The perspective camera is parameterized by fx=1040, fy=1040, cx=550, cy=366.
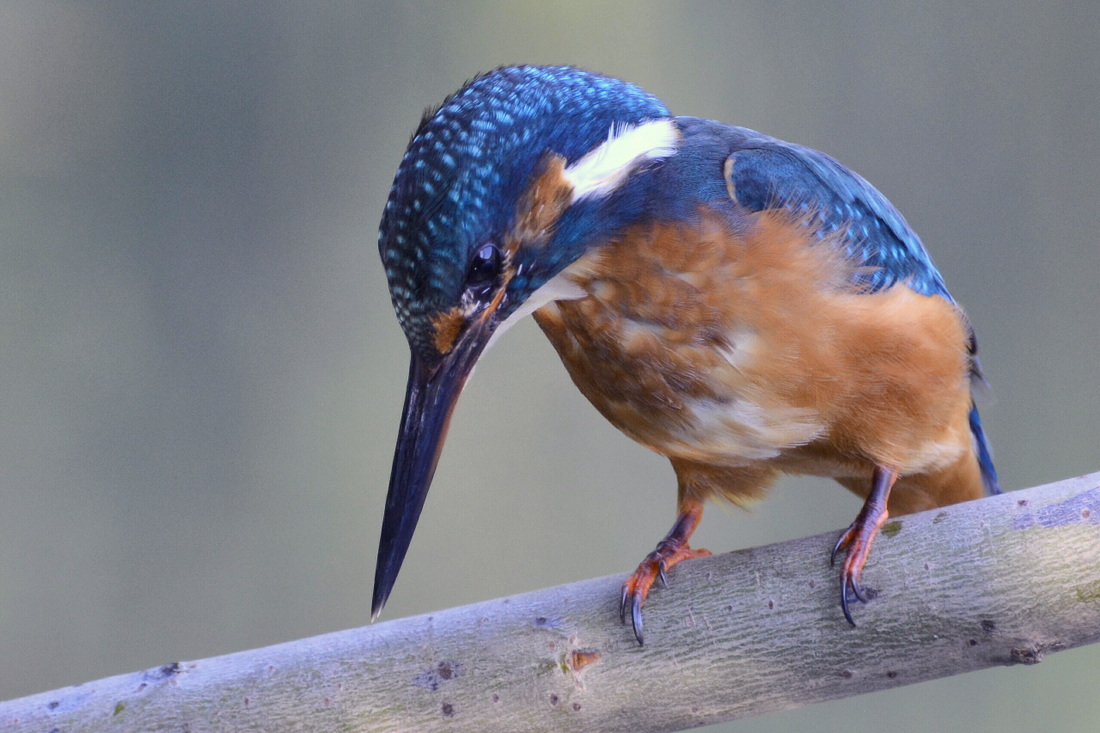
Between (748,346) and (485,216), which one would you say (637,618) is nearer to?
(748,346)

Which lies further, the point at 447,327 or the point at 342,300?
the point at 342,300

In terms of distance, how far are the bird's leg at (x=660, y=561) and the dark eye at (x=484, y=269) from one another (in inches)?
13.9

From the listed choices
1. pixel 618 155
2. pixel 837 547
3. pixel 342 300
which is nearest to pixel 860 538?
pixel 837 547

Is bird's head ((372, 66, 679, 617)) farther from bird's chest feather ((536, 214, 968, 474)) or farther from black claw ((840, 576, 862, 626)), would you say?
black claw ((840, 576, 862, 626))

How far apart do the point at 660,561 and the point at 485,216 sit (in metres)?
0.46

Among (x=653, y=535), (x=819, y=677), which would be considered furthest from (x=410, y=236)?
(x=653, y=535)

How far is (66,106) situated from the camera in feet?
6.14

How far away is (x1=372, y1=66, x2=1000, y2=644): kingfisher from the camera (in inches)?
32.7

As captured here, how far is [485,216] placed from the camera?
813mm

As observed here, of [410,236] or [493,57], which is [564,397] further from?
[410,236]

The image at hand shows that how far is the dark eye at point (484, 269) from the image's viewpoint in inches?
32.1

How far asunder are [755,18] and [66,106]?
1.35 m

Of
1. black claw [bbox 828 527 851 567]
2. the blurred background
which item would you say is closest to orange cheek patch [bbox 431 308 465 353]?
black claw [bbox 828 527 851 567]

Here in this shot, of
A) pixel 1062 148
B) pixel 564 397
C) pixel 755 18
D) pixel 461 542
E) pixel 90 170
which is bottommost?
pixel 461 542
